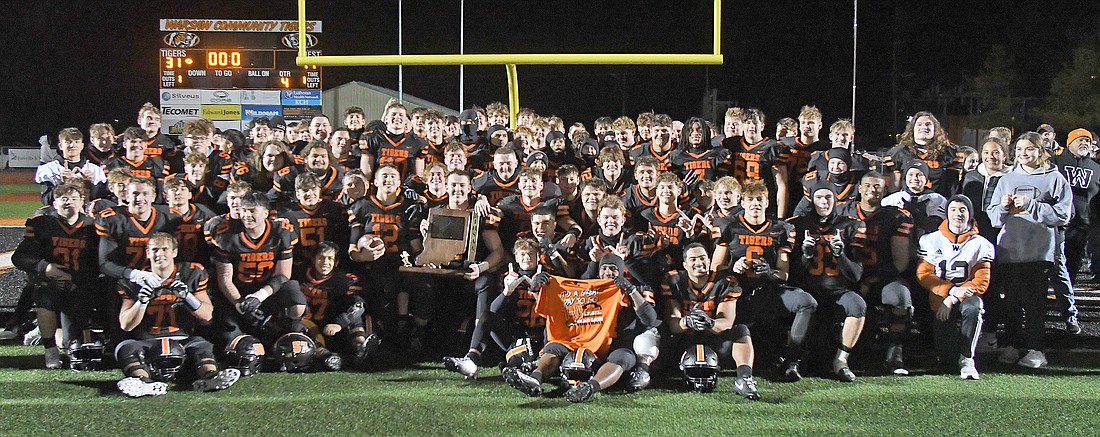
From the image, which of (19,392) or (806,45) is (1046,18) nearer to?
(806,45)

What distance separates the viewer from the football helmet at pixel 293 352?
4.90 m

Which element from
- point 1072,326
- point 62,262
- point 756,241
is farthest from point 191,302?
point 1072,326

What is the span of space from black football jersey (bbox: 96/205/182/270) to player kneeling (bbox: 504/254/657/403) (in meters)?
1.97

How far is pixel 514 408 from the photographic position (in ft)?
13.9

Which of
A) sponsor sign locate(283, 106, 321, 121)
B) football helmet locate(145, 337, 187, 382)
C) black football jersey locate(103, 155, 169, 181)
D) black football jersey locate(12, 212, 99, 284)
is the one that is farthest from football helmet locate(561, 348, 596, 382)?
sponsor sign locate(283, 106, 321, 121)

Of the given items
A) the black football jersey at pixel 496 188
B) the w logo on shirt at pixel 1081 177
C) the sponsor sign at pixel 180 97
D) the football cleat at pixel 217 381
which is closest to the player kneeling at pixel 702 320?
the black football jersey at pixel 496 188

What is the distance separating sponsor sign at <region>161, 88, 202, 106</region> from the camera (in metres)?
13.4

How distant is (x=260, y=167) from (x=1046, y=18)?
69.7 ft

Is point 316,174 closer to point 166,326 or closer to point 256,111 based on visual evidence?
point 166,326

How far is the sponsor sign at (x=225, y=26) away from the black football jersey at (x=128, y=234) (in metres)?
8.79

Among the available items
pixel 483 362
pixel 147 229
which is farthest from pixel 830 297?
pixel 147 229

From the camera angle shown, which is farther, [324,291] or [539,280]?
[324,291]

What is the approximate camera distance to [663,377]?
191 inches

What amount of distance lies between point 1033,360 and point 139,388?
14.8ft
